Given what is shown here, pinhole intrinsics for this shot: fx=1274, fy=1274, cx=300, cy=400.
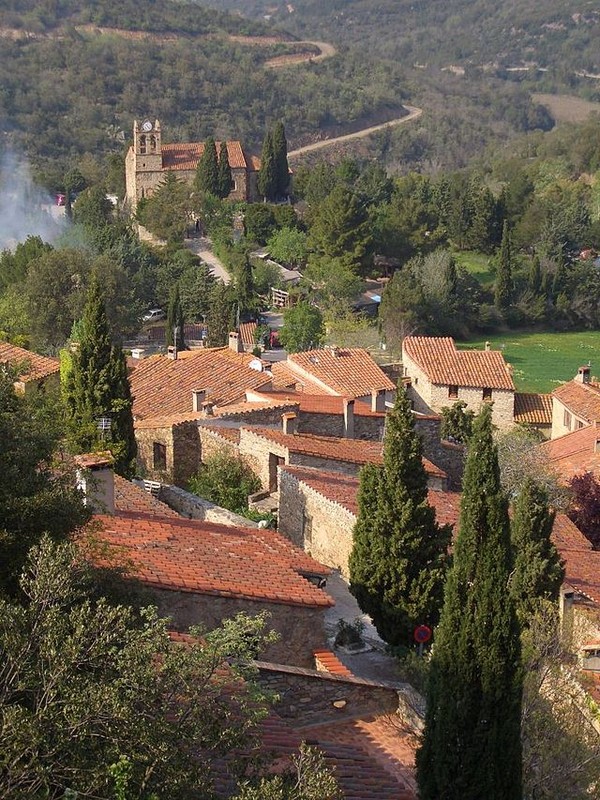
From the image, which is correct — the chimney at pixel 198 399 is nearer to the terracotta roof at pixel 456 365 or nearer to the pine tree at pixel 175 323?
the terracotta roof at pixel 456 365

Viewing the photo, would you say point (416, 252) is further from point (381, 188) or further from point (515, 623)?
point (515, 623)

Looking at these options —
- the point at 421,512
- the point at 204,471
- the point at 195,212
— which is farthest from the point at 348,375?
the point at 195,212

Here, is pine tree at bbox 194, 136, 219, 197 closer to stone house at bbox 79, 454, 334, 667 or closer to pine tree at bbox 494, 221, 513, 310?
pine tree at bbox 494, 221, 513, 310

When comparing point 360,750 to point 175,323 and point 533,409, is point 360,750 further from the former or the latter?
point 175,323

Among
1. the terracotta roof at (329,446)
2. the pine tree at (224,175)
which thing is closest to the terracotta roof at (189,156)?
→ the pine tree at (224,175)

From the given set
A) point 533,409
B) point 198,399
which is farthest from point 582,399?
point 198,399
